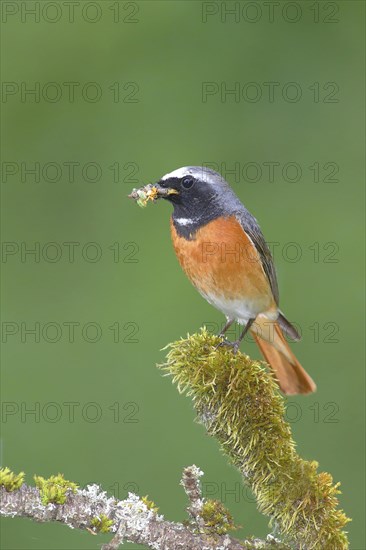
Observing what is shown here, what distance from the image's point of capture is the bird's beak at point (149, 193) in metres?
4.20

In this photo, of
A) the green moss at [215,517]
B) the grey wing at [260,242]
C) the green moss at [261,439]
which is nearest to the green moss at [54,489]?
the green moss at [215,517]

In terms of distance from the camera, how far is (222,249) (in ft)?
14.8

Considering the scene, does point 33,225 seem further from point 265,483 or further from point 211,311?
point 265,483

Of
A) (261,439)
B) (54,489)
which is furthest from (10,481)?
(261,439)

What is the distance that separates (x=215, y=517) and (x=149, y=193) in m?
1.87

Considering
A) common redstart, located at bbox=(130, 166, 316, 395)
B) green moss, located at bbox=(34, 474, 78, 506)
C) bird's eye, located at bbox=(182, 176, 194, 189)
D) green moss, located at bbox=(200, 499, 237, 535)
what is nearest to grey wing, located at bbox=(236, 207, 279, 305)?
common redstart, located at bbox=(130, 166, 316, 395)

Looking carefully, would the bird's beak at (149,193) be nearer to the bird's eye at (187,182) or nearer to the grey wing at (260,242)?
the bird's eye at (187,182)

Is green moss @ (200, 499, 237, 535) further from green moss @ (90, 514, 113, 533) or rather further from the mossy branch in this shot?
green moss @ (90, 514, 113, 533)

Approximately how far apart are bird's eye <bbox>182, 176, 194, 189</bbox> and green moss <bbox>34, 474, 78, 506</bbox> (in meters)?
2.04

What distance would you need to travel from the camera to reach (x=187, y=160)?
6156 millimetres

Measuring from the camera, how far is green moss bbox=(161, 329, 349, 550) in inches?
111

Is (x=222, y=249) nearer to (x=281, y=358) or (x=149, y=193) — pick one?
(x=149, y=193)

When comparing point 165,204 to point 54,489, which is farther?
point 165,204

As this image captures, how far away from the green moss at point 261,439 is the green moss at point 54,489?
63 cm
